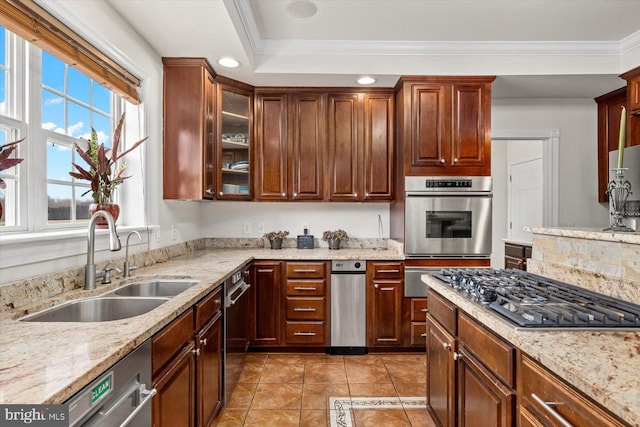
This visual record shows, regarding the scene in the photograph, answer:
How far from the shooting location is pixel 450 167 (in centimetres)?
318

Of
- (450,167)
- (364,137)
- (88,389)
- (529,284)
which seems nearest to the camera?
(88,389)

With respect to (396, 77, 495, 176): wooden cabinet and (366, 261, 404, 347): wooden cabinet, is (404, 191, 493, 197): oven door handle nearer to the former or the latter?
(396, 77, 495, 176): wooden cabinet

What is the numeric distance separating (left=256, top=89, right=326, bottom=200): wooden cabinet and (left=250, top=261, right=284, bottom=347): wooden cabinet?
2.45 ft

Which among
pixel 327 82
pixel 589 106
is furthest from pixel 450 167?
pixel 589 106

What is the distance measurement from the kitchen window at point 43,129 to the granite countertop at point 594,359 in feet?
6.37

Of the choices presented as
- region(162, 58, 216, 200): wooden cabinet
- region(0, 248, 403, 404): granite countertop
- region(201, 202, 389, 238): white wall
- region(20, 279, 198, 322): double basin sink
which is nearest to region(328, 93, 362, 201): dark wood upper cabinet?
region(201, 202, 389, 238): white wall

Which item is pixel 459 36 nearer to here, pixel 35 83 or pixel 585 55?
pixel 585 55

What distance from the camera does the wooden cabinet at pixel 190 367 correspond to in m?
1.34

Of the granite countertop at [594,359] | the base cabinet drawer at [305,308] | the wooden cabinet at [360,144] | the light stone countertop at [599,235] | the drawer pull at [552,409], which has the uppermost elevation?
the wooden cabinet at [360,144]

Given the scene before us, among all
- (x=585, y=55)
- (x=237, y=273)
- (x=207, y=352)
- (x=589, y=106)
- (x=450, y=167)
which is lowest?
(x=207, y=352)

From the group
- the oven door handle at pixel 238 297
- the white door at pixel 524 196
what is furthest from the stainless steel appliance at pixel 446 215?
the white door at pixel 524 196

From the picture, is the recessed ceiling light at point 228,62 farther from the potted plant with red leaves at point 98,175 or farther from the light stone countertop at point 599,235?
the light stone countertop at point 599,235

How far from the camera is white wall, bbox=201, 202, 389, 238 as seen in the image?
3799mm

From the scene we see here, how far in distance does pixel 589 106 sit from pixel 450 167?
6.57ft
